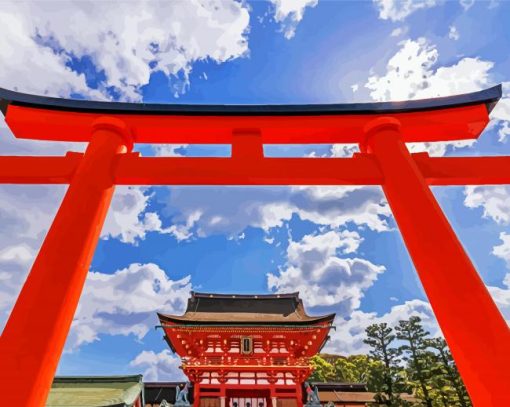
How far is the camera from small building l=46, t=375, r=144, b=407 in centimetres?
1082

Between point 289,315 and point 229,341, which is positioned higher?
point 289,315

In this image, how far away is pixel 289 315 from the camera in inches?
555

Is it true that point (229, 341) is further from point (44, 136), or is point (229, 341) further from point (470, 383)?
point (470, 383)

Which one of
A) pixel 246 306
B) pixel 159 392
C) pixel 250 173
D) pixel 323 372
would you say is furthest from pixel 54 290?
pixel 323 372

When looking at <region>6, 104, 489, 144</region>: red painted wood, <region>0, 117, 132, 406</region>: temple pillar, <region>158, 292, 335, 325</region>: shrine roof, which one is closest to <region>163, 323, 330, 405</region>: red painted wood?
<region>158, 292, 335, 325</region>: shrine roof

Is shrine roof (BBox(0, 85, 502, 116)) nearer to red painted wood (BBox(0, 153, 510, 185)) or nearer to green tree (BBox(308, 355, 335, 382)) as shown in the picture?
red painted wood (BBox(0, 153, 510, 185))

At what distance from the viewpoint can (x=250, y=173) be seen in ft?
11.4

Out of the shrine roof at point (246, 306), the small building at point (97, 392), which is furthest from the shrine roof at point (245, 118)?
the shrine roof at point (246, 306)

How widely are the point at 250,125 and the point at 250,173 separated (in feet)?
2.56

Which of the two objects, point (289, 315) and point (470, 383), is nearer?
point (470, 383)

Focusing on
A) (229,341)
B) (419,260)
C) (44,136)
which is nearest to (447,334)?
(419,260)

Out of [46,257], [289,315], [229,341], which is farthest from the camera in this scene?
[289,315]

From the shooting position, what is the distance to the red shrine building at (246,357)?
10.6m

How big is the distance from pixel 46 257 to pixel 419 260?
280cm
